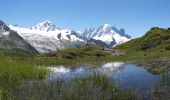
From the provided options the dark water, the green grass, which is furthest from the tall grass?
the dark water

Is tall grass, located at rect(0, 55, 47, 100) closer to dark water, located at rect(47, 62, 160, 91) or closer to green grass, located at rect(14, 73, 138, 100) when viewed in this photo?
green grass, located at rect(14, 73, 138, 100)

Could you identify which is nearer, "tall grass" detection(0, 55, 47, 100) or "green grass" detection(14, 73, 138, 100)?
"green grass" detection(14, 73, 138, 100)

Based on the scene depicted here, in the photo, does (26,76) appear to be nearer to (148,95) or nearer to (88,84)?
(88,84)

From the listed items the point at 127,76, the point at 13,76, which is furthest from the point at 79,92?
the point at 127,76

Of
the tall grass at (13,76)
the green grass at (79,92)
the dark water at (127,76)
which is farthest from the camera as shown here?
the dark water at (127,76)

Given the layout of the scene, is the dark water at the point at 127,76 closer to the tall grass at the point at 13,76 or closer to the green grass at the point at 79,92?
the tall grass at the point at 13,76

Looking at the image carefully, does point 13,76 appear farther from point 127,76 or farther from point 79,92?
point 127,76

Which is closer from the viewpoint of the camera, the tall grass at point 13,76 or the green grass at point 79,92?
the green grass at point 79,92

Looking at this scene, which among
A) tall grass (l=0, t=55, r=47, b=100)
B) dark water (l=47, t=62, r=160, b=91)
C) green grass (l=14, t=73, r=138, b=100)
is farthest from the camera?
dark water (l=47, t=62, r=160, b=91)

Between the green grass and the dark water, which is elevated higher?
the dark water

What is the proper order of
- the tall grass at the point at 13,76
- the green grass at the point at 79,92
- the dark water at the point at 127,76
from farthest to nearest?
1. the dark water at the point at 127,76
2. the tall grass at the point at 13,76
3. the green grass at the point at 79,92

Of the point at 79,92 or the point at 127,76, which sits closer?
the point at 79,92

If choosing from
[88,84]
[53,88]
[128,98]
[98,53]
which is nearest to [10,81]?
[53,88]

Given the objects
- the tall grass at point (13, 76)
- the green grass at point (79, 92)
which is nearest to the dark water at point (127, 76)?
the tall grass at point (13, 76)
